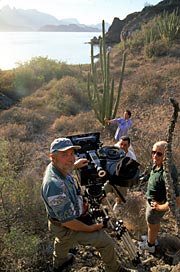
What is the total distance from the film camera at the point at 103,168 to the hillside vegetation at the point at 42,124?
102 centimetres

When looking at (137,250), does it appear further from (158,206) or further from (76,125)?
(76,125)

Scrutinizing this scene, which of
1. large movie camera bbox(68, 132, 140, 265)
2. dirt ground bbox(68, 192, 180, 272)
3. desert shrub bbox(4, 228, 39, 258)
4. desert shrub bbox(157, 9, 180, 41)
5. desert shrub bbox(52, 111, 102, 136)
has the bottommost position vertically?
desert shrub bbox(52, 111, 102, 136)

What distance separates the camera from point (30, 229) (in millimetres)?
3508

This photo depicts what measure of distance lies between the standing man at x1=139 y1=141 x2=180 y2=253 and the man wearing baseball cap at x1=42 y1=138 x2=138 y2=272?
73 centimetres

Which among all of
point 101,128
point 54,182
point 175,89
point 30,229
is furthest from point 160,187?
point 175,89

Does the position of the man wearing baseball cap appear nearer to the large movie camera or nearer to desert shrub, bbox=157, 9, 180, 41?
the large movie camera

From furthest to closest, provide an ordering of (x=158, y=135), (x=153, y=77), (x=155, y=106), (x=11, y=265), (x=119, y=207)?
(x=153, y=77), (x=155, y=106), (x=158, y=135), (x=119, y=207), (x=11, y=265)

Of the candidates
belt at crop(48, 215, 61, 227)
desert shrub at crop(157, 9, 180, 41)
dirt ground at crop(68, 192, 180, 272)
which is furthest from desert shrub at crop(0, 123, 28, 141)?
desert shrub at crop(157, 9, 180, 41)

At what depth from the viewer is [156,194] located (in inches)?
124

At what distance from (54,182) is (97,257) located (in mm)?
1366

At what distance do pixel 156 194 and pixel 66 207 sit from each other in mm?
1129

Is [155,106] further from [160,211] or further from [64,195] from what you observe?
[64,195]

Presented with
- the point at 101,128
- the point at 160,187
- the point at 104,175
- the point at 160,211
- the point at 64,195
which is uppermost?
Answer: the point at 104,175

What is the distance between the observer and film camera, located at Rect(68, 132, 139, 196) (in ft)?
7.97
